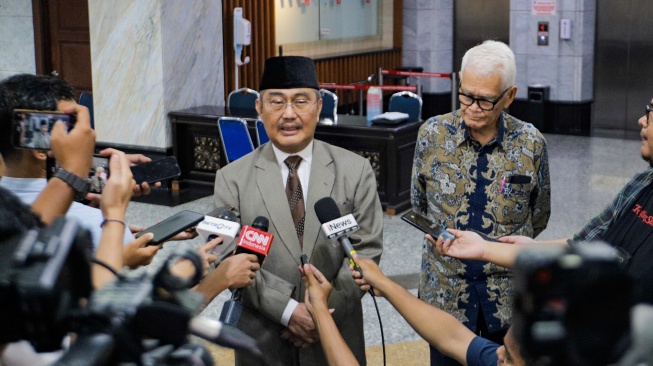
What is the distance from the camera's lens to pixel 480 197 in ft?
10.6

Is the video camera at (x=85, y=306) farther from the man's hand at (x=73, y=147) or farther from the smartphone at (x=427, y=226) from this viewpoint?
the smartphone at (x=427, y=226)

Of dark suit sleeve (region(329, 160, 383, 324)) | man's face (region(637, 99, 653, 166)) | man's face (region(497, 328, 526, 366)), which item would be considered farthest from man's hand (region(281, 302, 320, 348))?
man's face (region(637, 99, 653, 166))

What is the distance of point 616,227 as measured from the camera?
2576mm

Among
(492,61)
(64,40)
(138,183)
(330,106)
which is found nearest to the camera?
(138,183)

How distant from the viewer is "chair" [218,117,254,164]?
825 cm

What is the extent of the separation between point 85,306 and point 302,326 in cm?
189

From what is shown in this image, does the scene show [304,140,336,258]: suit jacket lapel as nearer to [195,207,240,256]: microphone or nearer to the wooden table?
[195,207,240,256]: microphone

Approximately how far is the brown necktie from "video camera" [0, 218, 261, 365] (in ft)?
6.28

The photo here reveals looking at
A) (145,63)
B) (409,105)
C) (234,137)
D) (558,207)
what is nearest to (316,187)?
(234,137)

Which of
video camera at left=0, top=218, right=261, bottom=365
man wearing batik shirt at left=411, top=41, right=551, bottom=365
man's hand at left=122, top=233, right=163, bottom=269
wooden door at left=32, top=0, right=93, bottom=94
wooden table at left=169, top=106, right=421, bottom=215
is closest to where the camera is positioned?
video camera at left=0, top=218, right=261, bottom=365

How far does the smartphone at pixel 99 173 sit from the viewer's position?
242 cm

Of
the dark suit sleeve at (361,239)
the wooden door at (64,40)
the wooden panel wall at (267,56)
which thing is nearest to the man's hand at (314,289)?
the dark suit sleeve at (361,239)

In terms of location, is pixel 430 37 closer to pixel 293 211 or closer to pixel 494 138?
pixel 494 138

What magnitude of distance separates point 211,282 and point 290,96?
2.53 feet
